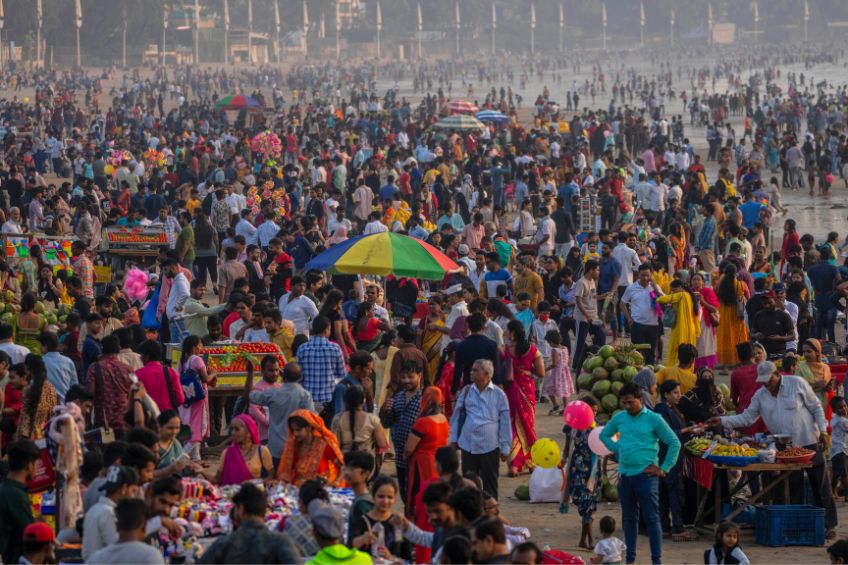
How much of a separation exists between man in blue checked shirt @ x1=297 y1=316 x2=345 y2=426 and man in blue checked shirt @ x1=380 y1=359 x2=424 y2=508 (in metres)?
1.00

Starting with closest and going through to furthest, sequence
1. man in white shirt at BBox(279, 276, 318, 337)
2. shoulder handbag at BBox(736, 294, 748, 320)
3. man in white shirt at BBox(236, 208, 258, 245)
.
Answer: man in white shirt at BBox(279, 276, 318, 337) < shoulder handbag at BBox(736, 294, 748, 320) < man in white shirt at BBox(236, 208, 258, 245)

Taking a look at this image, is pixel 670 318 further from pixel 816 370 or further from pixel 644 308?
pixel 816 370

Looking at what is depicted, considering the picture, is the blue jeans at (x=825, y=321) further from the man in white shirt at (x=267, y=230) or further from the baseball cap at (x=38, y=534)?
the baseball cap at (x=38, y=534)

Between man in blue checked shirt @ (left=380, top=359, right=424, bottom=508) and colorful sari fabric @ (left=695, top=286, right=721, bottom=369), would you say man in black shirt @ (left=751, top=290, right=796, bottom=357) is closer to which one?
colorful sari fabric @ (left=695, top=286, right=721, bottom=369)

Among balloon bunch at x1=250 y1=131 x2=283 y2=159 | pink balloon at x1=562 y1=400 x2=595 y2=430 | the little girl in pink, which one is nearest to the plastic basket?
pink balloon at x1=562 y1=400 x2=595 y2=430

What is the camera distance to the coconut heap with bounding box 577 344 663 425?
39.2 feet

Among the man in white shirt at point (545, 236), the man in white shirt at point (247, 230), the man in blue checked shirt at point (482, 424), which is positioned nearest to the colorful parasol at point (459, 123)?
the man in white shirt at point (545, 236)

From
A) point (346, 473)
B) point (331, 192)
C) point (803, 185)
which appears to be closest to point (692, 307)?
point (346, 473)

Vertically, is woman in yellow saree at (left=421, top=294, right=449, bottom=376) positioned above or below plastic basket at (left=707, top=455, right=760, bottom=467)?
above

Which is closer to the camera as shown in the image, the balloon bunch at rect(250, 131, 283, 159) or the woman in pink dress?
the woman in pink dress

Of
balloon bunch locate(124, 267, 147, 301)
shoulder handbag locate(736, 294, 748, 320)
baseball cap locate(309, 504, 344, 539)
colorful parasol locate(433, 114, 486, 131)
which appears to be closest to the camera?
baseball cap locate(309, 504, 344, 539)

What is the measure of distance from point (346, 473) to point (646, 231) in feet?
43.1

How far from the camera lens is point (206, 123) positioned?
4750cm

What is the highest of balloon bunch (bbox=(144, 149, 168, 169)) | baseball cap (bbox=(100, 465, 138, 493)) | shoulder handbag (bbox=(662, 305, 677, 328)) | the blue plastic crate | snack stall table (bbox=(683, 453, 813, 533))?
balloon bunch (bbox=(144, 149, 168, 169))
